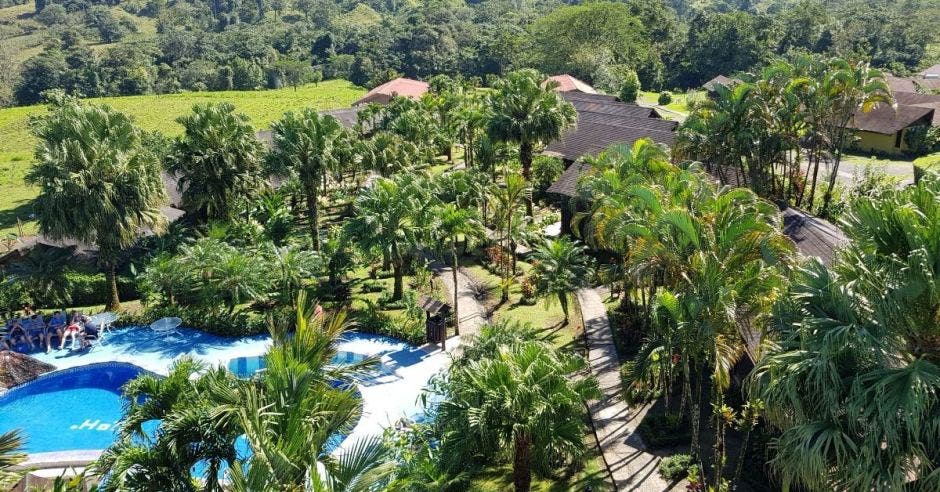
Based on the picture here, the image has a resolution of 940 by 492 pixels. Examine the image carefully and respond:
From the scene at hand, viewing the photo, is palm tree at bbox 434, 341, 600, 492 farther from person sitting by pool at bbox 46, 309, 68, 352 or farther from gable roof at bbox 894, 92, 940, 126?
gable roof at bbox 894, 92, 940, 126

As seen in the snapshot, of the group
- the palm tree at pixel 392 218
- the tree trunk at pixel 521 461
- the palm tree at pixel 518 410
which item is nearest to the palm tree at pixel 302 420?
the palm tree at pixel 518 410

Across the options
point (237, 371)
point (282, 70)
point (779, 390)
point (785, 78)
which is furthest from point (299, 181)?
point (282, 70)

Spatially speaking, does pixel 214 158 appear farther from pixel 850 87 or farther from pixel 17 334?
pixel 850 87

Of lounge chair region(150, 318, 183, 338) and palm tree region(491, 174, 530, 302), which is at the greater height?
palm tree region(491, 174, 530, 302)

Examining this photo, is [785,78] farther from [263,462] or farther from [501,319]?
[263,462]

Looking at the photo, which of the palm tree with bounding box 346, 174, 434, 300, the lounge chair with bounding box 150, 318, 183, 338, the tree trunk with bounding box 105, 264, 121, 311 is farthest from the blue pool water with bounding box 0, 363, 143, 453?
the palm tree with bounding box 346, 174, 434, 300

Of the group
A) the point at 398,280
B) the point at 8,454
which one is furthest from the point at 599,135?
the point at 8,454

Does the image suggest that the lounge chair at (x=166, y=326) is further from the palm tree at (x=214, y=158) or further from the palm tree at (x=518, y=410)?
the palm tree at (x=518, y=410)
